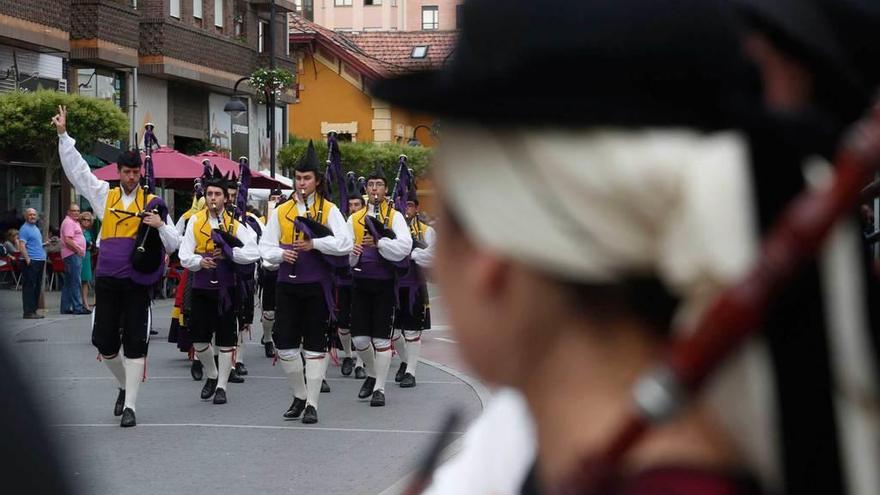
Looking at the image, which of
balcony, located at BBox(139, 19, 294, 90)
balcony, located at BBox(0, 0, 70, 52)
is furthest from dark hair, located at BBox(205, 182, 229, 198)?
balcony, located at BBox(139, 19, 294, 90)

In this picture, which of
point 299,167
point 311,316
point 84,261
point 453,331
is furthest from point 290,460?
point 84,261

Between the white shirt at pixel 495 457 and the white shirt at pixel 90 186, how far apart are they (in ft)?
31.7

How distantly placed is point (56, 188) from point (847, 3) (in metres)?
31.5

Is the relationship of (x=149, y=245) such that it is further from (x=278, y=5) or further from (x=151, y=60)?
(x=278, y=5)

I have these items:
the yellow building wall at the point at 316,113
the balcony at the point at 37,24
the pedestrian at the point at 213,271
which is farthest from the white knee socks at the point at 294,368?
the yellow building wall at the point at 316,113

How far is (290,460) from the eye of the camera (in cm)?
958

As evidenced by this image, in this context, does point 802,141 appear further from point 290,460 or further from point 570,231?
point 290,460

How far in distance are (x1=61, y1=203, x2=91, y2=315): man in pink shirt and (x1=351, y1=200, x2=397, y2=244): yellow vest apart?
945 centimetres

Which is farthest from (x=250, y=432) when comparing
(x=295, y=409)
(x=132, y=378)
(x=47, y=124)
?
(x=47, y=124)

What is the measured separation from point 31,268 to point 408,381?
9.61 m

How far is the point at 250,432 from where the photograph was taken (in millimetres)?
10859

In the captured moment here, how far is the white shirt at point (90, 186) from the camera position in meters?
11.1

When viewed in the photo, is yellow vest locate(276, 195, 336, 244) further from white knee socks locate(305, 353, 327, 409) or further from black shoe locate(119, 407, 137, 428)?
black shoe locate(119, 407, 137, 428)

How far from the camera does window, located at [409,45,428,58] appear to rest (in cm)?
128
